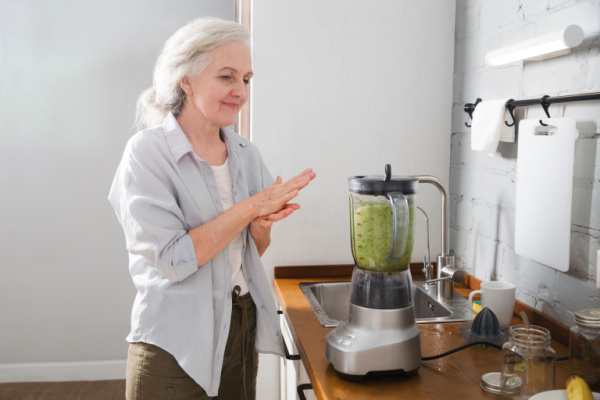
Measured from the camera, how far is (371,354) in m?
1.20

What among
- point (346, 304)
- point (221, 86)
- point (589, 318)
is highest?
point (221, 86)

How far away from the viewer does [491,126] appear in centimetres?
172

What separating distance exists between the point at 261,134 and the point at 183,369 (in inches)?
39.6

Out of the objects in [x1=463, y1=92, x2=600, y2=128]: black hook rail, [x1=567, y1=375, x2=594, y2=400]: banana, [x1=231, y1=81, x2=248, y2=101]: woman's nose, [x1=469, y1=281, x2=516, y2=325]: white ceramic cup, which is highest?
[x1=231, y1=81, x2=248, y2=101]: woman's nose

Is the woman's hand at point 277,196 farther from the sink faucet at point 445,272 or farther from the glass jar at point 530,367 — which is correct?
the glass jar at point 530,367

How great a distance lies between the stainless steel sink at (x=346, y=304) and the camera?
1649 millimetres

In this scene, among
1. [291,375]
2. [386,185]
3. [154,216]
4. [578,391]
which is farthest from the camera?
[291,375]

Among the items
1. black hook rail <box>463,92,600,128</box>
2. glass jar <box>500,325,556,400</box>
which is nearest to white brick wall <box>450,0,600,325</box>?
black hook rail <box>463,92,600,128</box>

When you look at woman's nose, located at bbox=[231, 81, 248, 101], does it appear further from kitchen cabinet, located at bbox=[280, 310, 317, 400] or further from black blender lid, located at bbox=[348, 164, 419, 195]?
kitchen cabinet, located at bbox=[280, 310, 317, 400]

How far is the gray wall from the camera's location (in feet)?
10.3

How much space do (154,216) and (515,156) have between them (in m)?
1.08

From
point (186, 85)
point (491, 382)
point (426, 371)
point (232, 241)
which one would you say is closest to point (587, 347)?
point (491, 382)

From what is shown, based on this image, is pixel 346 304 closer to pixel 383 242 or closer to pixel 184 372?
pixel 184 372

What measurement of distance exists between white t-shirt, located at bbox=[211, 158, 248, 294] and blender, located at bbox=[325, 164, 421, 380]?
0.41 meters
